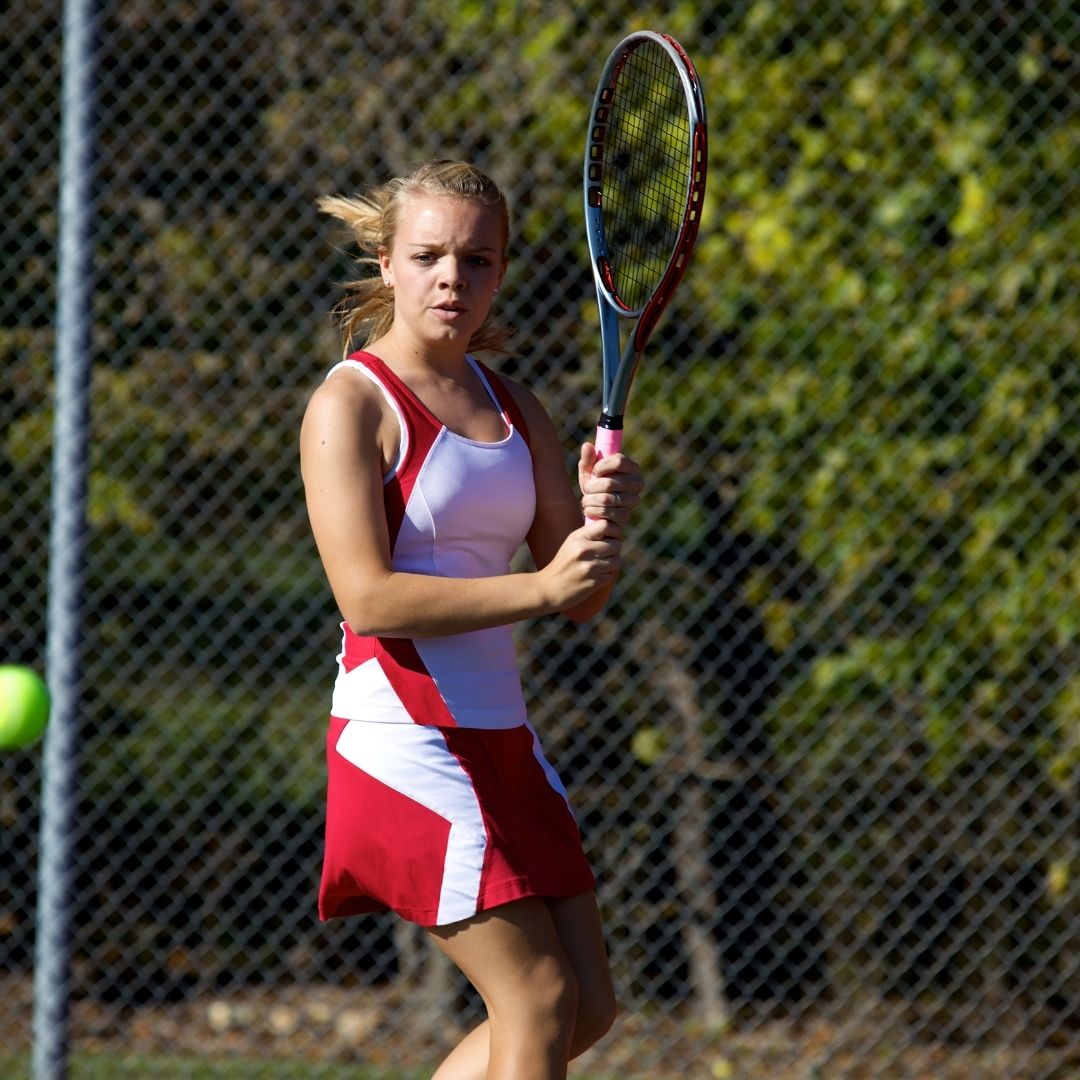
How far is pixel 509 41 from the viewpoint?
14.4 feet

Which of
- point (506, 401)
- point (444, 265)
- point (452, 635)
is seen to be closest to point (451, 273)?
point (444, 265)

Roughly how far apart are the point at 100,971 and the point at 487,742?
110 inches

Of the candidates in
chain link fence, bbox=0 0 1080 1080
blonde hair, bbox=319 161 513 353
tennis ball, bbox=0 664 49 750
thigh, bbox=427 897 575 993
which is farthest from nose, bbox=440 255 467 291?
chain link fence, bbox=0 0 1080 1080

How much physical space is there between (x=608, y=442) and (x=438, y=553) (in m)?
0.30

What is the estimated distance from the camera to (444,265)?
2.33 meters

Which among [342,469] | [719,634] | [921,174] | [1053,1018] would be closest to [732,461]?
[719,634]

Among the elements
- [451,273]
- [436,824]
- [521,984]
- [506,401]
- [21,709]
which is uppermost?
[451,273]

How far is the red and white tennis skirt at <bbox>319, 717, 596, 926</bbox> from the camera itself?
2.25 metres

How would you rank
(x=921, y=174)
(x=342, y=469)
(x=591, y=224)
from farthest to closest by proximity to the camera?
(x=921, y=174)
(x=591, y=224)
(x=342, y=469)

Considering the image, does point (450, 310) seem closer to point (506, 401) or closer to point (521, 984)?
point (506, 401)

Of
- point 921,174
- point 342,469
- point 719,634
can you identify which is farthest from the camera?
point 719,634

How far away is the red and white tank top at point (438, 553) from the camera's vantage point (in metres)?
2.29

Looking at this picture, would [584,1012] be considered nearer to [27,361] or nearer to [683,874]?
[683,874]

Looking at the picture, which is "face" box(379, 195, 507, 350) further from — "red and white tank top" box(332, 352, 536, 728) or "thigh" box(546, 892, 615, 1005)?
"thigh" box(546, 892, 615, 1005)
